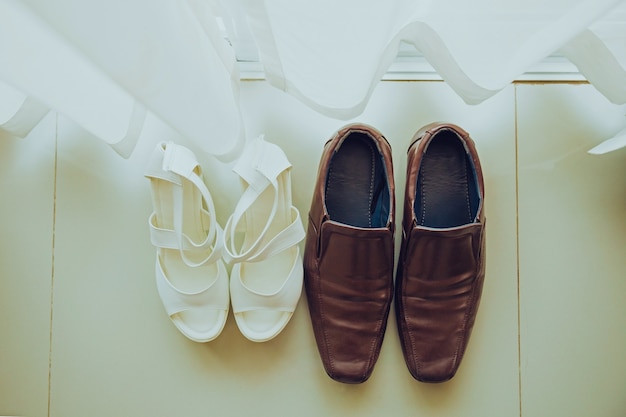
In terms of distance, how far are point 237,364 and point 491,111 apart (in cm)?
65

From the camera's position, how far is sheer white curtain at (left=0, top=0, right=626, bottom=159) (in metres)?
0.45

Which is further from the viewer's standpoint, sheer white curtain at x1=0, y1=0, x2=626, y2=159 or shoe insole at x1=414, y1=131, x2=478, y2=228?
shoe insole at x1=414, y1=131, x2=478, y2=228

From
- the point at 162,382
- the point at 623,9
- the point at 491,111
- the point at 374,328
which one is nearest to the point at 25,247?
the point at 162,382

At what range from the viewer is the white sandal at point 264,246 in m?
0.83

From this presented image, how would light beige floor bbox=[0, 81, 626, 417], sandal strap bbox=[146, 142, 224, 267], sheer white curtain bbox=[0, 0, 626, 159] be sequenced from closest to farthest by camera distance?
sheer white curtain bbox=[0, 0, 626, 159] < sandal strap bbox=[146, 142, 224, 267] < light beige floor bbox=[0, 81, 626, 417]

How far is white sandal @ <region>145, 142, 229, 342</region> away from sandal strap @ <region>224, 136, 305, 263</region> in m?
0.05

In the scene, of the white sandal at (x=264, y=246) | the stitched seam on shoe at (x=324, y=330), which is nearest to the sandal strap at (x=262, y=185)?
the white sandal at (x=264, y=246)

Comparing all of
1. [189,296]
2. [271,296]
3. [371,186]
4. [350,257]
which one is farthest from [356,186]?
[189,296]

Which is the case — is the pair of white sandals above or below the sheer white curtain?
below

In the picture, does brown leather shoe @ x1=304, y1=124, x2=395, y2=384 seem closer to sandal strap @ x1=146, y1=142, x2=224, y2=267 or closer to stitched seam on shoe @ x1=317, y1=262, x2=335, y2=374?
stitched seam on shoe @ x1=317, y1=262, x2=335, y2=374

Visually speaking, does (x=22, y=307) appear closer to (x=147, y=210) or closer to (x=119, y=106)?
(x=147, y=210)

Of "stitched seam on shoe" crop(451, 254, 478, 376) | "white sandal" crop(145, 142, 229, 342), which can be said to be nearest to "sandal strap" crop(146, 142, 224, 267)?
"white sandal" crop(145, 142, 229, 342)

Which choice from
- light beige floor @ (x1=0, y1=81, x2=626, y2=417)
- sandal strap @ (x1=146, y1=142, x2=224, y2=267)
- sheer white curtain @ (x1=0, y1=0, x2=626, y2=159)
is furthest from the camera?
light beige floor @ (x1=0, y1=81, x2=626, y2=417)

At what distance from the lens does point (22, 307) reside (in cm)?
93
